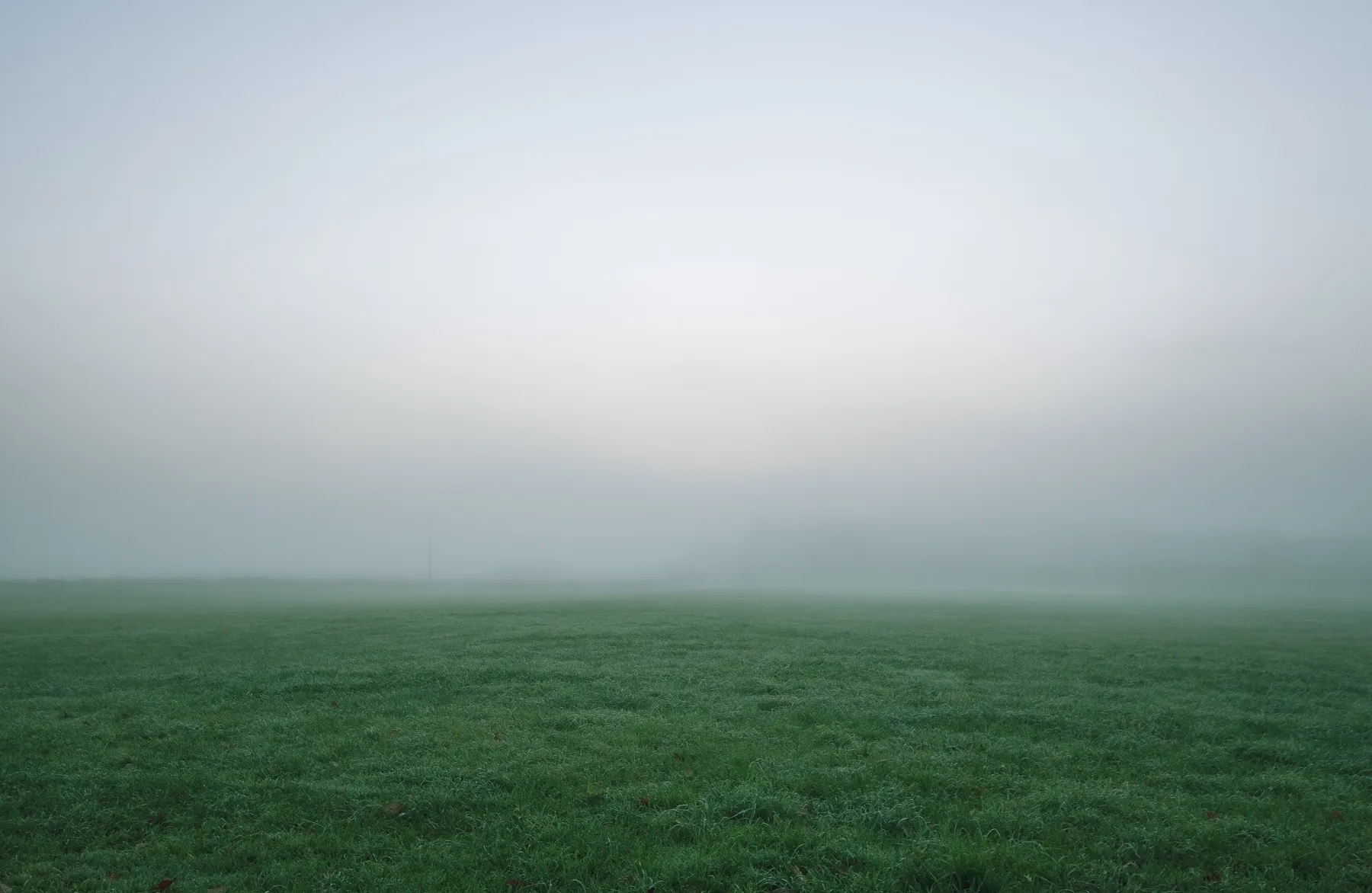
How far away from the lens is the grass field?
8156 mm

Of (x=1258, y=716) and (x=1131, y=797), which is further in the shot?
(x=1258, y=716)

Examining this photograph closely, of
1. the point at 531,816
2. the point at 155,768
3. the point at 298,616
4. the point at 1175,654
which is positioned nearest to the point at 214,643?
the point at 298,616

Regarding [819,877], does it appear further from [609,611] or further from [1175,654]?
[609,611]

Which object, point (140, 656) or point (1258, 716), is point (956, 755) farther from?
point (140, 656)

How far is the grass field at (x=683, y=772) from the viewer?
26.8 feet

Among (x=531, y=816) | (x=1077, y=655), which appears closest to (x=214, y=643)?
(x=531, y=816)

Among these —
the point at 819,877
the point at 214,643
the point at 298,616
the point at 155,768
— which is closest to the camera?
the point at 819,877

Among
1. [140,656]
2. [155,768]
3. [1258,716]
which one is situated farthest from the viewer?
[140,656]

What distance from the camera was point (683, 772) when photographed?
36.4 feet

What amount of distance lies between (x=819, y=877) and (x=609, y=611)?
34.8 meters

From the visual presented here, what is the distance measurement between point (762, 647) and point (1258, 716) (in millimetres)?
13552

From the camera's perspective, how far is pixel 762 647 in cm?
2461

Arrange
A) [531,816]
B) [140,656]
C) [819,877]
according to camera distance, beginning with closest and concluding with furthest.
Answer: [819,877], [531,816], [140,656]

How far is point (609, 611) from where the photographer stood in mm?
41594
